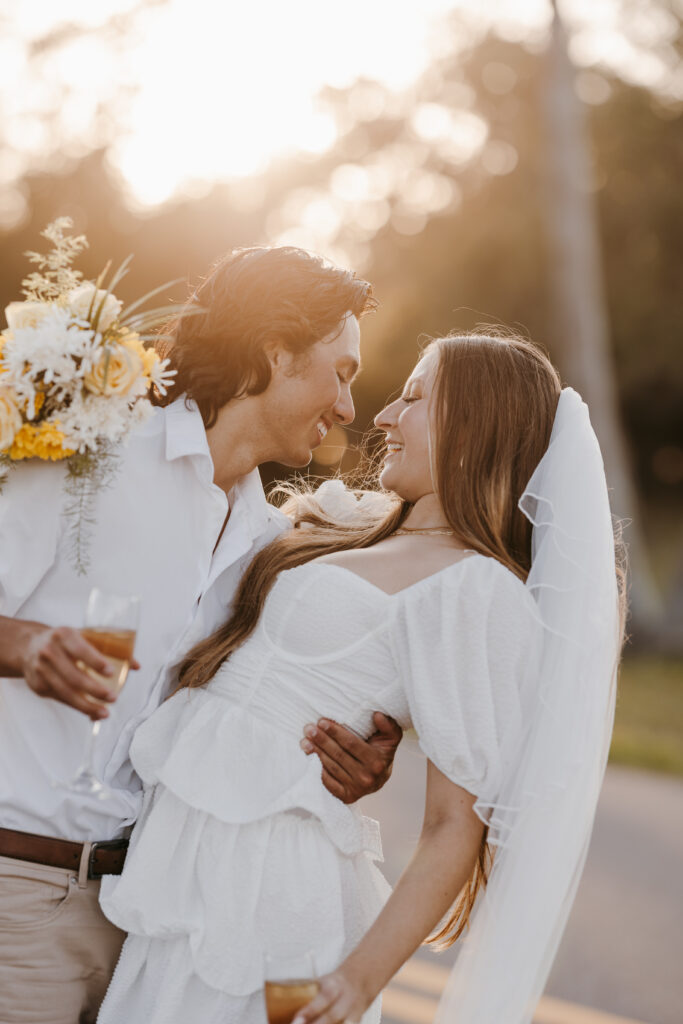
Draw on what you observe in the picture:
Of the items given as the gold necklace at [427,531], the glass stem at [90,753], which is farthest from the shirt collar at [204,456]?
the glass stem at [90,753]

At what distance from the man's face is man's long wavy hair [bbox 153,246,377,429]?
1.3 inches

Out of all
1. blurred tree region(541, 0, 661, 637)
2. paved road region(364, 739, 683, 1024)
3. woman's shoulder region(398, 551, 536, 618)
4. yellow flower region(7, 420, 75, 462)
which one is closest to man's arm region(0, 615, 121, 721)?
yellow flower region(7, 420, 75, 462)

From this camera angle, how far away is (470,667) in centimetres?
266

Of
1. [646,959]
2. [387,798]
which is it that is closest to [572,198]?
[387,798]

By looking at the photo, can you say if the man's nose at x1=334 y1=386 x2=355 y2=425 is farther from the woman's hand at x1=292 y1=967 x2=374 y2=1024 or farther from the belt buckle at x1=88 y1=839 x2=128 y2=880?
the woman's hand at x1=292 y1=967 x2=374 y2=1024

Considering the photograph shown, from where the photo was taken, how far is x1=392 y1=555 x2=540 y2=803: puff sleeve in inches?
104

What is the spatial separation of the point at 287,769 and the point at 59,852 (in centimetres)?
57

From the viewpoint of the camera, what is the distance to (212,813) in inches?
107

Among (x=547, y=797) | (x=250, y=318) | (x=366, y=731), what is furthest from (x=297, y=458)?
(x=547, y=797)

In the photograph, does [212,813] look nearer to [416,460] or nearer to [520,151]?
[416,460]

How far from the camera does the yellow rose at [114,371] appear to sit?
245cm

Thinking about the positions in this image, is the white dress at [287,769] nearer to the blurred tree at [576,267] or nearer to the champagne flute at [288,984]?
the champagne flute at [288,984]

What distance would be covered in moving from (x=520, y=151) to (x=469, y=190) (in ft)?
4.19

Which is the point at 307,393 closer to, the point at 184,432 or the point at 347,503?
the point at 347,503
